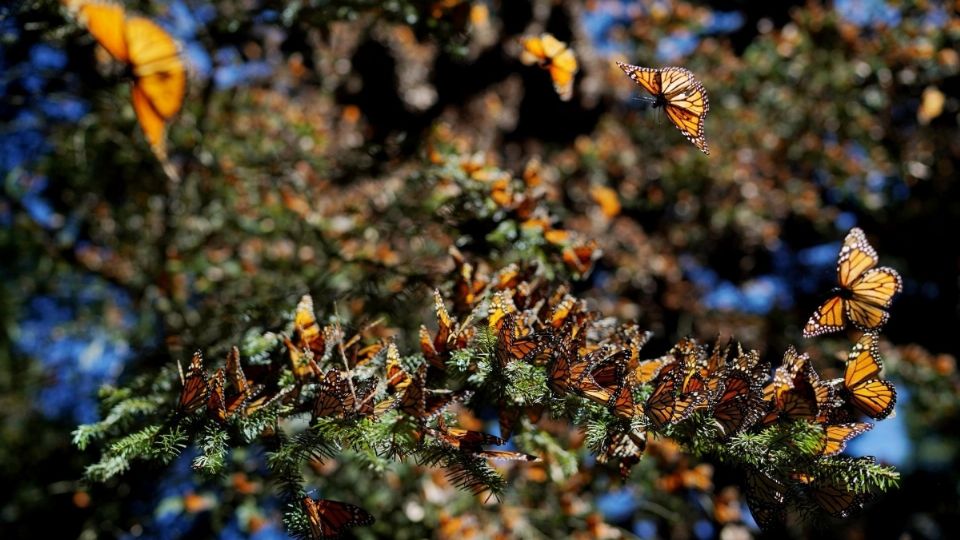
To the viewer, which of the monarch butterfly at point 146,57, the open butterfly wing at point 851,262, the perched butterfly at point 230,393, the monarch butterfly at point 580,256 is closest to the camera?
the perched butterfly at point 230,393

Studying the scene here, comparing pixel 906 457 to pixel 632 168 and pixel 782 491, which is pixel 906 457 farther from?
pixel 782 491

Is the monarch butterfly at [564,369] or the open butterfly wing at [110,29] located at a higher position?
the open butterfly wing at [110,29]

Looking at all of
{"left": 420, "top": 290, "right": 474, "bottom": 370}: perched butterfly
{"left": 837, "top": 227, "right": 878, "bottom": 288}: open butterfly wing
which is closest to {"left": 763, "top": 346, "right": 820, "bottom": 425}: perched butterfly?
{"left": 837, "top": 227, "right": 878, "bottom": 288}: open butterfly wing

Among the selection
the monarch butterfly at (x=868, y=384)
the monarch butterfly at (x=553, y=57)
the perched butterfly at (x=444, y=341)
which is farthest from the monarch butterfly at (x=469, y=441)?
the monarch butterfly at (x=553, y=57)

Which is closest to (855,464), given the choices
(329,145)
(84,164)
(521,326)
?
(521,326)

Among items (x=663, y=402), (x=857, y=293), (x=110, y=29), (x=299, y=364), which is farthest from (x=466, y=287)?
(x=110, y=29)

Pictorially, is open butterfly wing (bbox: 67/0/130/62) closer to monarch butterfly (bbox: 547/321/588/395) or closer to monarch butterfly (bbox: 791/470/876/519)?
monarch butterfly (bbox: 547/321/588/395)

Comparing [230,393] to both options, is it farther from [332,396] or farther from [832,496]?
[832,496]

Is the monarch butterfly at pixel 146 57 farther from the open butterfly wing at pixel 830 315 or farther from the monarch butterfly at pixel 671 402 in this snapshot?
the open butterfly wing at pixel 830 315
